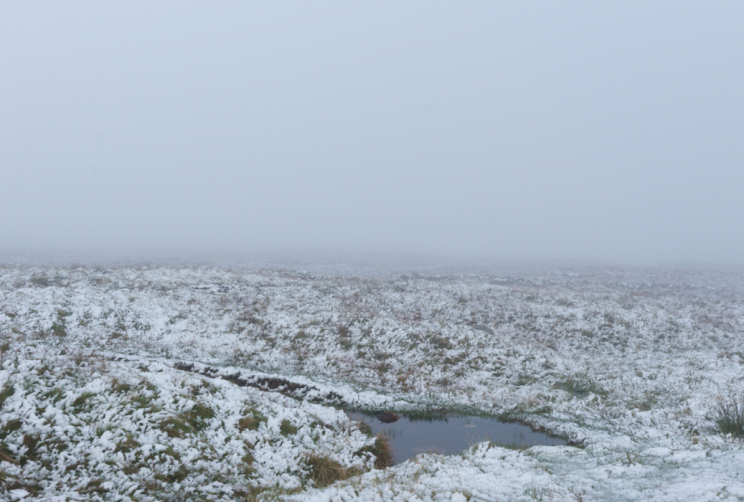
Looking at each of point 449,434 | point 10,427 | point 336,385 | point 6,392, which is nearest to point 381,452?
point 449,434

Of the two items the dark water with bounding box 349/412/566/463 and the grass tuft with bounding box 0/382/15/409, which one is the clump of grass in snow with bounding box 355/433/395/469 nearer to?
the dark water with bounding box 349/412/566/463

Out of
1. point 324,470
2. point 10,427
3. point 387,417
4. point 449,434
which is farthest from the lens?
point 387,417

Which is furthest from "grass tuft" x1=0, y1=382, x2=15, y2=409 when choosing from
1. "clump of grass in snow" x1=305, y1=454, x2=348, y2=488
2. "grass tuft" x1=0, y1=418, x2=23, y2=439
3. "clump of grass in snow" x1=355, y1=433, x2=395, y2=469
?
"clump of grass in snow" x1=355, y1=433, x2=395, y2=469

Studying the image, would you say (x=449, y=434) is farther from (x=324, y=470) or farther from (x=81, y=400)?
(x=81, y=400)

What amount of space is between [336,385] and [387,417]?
9.16 ft

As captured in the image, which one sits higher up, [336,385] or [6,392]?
[6,392]

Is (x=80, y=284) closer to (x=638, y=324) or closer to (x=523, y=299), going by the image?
(x=523, y=299)

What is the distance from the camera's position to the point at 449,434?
11398mm

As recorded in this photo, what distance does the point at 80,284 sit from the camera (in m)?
23.6

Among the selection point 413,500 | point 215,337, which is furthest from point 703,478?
point 215,337

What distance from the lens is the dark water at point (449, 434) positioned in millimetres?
10477

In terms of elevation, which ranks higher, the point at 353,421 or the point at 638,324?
the point at 638,324

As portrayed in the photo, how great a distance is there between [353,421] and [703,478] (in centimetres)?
792

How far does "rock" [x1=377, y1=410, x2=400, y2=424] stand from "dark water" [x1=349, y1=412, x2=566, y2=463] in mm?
133
